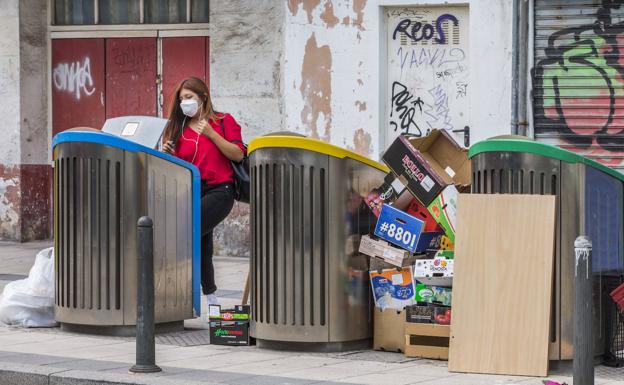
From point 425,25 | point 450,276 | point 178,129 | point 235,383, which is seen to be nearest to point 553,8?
point 425,25

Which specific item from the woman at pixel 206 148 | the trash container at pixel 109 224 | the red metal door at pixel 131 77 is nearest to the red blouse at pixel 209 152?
the woman at pixel 206 148

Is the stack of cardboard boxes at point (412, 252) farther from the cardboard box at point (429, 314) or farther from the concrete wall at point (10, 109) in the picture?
the concrete wall at point (10, 109)

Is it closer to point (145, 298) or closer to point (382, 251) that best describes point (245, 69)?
point (382, 251)

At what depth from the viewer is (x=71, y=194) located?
342 inches

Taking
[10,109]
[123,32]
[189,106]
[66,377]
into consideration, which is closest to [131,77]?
[123,32]

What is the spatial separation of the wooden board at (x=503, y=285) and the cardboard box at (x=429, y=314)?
0.28 meters

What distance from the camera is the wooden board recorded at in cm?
731

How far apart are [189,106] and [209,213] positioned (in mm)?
762

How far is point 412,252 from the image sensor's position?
8.08m

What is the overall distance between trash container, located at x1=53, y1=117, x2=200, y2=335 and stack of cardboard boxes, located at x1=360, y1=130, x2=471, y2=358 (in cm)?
149

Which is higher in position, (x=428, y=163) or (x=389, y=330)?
(x=428, y=163)

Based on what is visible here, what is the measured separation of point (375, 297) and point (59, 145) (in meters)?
2.34

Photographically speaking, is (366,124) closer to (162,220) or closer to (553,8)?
(553,8)

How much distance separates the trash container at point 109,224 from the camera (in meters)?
8.59
